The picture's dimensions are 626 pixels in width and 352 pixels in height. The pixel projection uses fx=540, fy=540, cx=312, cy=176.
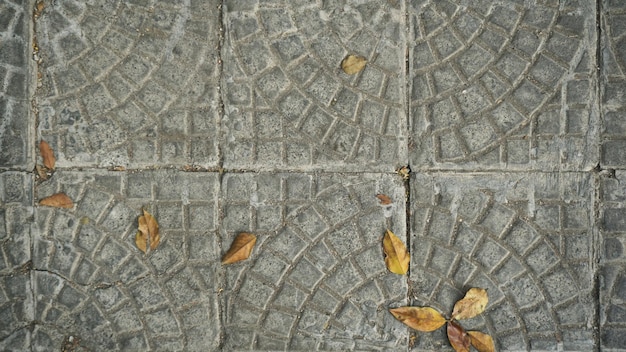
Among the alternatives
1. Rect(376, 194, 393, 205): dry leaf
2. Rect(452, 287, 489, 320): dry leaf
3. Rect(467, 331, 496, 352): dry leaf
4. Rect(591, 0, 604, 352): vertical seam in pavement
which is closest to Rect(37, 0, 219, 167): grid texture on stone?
Rect(376, 194, 393, 205): dry leaf

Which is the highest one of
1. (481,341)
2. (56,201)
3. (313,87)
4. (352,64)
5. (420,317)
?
(352,64)

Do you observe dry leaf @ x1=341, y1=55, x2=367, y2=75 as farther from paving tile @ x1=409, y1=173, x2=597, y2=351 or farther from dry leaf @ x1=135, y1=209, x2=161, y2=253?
dry leaf @ x1=135, y1=209, x2=161, y2=253

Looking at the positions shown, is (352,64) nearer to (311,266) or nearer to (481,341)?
(311,266)

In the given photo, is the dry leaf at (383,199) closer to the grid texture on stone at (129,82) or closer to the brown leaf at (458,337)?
the brown leaf at (458,337)

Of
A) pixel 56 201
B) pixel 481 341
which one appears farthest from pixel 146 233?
pixel 481 341

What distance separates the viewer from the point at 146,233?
3008 mm

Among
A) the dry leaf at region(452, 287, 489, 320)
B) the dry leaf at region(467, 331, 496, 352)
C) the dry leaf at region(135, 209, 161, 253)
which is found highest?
the dry leaf at region(135, 209, 161, 253)

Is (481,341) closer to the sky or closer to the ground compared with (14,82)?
closer to the ground

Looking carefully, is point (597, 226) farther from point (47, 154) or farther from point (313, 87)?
point (47, 154)

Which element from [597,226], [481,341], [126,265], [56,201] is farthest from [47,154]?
[597,226]

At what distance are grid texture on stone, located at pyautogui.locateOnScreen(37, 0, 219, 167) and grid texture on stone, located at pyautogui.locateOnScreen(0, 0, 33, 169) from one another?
0.08 metres

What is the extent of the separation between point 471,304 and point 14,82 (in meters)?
2.80

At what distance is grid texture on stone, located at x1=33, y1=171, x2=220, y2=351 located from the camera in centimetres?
299

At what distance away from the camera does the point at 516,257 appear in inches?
119
